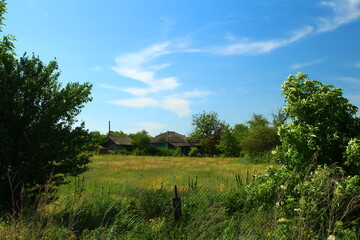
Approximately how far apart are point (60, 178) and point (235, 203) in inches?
168

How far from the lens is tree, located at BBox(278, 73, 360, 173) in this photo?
5.10 metres

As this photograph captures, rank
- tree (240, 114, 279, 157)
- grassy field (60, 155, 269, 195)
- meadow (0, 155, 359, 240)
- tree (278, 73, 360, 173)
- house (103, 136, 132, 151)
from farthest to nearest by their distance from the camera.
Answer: house (103, 136, 132, 151) < tree (240, 114, 279, 157) < grassy field (60, 155, 269, 195) < tree (278, 73, 360, 173) < meadow (0, 155, 359, 240)

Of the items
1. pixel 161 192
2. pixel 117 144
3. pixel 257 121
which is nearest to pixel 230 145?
pixel 257 121

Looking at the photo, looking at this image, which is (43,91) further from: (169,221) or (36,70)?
(169,221)

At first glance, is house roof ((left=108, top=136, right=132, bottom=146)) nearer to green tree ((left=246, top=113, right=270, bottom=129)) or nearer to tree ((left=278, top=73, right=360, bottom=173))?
green tree ((left=246, top=113, right=270, bottom=129))

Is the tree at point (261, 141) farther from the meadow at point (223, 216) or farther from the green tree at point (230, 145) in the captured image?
the meadow at point (223, 216)

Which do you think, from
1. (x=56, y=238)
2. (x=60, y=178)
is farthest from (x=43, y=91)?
(x=56, y=238)

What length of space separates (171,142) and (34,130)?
2427 inches

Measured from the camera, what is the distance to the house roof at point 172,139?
68.4m

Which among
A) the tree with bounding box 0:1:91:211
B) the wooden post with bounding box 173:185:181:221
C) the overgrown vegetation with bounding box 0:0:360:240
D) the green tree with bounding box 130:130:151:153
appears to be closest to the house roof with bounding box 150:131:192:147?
the green tree with bounding box 130:130:151:153

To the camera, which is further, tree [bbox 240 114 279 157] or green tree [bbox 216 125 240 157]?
green tree [bbox 216 125 240 157]

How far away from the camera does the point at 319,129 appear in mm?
5164

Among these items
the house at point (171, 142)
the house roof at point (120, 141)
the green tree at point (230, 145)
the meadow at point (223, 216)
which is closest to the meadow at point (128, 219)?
the meadow at point (223, 216)

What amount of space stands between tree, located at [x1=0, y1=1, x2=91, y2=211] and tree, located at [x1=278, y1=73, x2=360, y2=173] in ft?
16.4
